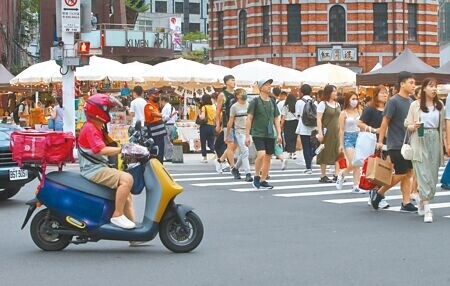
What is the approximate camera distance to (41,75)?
2845cm

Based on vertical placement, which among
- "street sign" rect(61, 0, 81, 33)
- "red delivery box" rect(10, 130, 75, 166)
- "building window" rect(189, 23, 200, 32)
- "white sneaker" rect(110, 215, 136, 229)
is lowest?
"white sneaker" rect(110, 215, 136, 229)

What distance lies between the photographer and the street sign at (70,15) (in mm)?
20484

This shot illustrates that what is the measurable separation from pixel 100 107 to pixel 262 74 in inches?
844

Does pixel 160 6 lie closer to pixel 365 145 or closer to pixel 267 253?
pixel 365 145

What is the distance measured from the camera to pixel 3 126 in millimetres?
13891

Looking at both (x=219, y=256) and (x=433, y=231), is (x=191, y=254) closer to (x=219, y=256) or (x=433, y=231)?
(x=219, y=256)

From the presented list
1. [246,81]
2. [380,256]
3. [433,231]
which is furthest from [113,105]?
[246,81]

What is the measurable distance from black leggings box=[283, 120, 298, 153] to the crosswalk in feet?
7.01

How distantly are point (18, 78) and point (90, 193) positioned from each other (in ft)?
68.5

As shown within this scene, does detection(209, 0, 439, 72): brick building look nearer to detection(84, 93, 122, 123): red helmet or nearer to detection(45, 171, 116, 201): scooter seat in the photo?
detection(84, 93, 122, 123): red helmet

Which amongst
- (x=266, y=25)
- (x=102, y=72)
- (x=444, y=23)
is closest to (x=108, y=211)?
(x=102, y=72)

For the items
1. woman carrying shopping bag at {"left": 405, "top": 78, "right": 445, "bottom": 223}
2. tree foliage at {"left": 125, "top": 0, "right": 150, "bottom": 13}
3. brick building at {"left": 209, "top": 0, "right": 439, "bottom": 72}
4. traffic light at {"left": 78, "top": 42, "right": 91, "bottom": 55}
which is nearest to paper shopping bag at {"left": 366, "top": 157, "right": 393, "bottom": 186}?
woman carrying shopping bag at {"left": 405, "top": 78, "right": 445, "bottom": 223}

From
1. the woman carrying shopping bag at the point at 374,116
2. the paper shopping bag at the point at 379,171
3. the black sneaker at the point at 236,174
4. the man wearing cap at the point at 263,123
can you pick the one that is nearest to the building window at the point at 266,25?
the black sneaker at the point at 236,174

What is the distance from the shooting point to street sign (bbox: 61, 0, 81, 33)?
20484 millimetres
